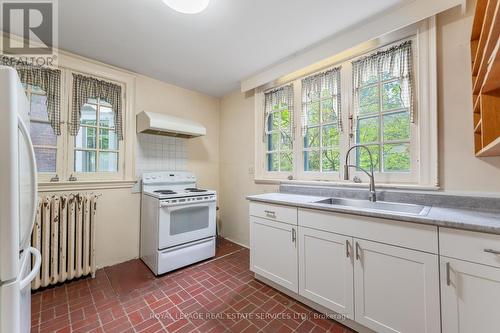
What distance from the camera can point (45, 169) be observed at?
82.4 inches

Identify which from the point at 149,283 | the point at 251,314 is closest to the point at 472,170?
the point at 251,314

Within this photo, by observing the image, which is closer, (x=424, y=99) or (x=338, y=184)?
(x=424, y=99)

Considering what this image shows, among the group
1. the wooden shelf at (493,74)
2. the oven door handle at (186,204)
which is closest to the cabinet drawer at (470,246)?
the wooden shelf at (493,74)

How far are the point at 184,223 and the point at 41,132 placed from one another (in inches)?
66.7

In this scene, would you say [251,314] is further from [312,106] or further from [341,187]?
[312,106]

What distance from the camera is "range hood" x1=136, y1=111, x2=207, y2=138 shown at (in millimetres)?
2439

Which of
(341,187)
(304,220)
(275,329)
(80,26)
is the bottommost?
(275,329)

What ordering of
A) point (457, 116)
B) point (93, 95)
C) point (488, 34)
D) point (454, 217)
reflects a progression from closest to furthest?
point (488, 34) → point (454, 217) → point (457, 116) → point (93, 95)

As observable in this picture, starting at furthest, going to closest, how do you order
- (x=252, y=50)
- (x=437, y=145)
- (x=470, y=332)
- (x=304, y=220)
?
(x=252, y=50), (x=304, y=220), (x=437, y=145), (x=470, y=332)

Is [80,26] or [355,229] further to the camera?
[80,26]

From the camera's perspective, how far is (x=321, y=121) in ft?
7.52

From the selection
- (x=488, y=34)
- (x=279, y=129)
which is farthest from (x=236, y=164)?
(x=488, y=34)

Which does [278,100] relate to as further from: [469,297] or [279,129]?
[469,297]

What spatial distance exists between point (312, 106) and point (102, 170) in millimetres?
2573
